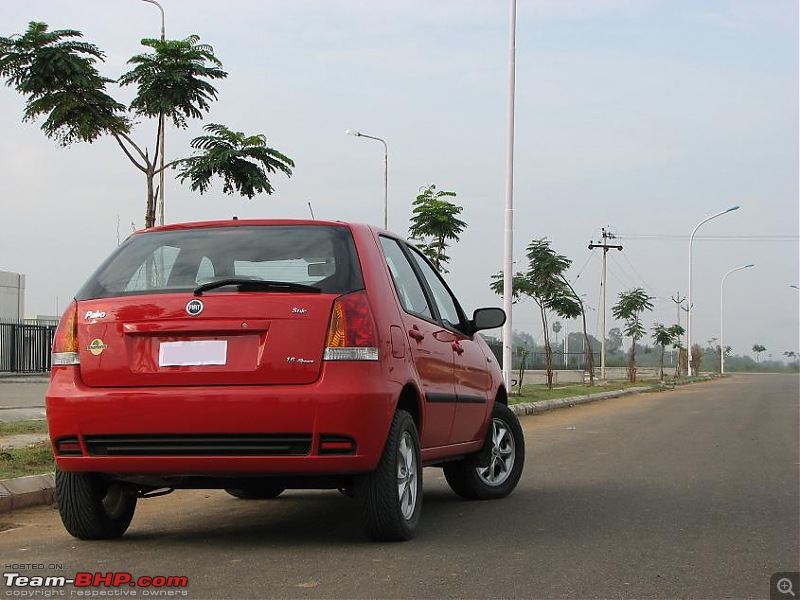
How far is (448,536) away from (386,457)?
0.82m

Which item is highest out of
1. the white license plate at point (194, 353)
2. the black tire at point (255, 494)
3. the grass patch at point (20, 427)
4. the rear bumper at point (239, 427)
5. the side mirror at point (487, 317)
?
the side mirror at point (487, 317)

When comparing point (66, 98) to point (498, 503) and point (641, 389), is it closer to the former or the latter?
point (498, 503)

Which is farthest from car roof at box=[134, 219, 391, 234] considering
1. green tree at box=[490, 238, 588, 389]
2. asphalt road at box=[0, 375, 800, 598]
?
green tree at box=[490, 238, 588, 389]

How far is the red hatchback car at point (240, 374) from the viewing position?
212 inches

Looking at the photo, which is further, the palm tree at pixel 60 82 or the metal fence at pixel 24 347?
the metal fence at pixel 24 347

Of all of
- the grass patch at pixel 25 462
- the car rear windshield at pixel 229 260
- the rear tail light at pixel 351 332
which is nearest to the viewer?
the rear tail light at pixel 351 332

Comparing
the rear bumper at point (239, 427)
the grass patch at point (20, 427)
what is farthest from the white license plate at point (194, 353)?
the grass patch at point (20, 427)

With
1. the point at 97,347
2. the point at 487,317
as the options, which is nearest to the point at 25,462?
the point at 97,347

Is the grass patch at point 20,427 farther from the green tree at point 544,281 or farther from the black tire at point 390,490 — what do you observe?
the green tree at point 544,281

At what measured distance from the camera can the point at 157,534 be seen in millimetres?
6332

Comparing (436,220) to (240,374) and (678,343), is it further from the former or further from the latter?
(678,343)

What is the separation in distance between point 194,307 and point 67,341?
0.76m

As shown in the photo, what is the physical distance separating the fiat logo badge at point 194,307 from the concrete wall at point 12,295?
141 ft

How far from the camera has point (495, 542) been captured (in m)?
5.93
